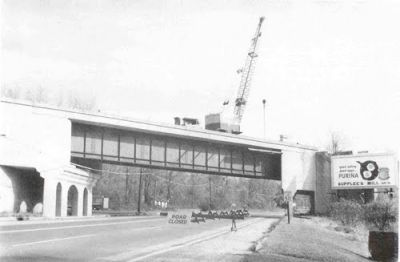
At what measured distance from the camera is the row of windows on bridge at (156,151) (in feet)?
155

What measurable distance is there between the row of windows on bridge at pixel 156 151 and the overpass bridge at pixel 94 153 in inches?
3.1

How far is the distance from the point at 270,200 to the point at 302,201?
698 cm

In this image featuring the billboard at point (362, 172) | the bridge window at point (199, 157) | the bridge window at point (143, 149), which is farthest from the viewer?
the billboard at point (362, 172)

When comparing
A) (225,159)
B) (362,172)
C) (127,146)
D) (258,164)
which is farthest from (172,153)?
(362,172)

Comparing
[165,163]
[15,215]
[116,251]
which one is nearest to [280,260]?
[116,251]

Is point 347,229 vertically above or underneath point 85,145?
underneath

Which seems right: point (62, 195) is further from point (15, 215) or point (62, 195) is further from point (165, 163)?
point (165, 163)

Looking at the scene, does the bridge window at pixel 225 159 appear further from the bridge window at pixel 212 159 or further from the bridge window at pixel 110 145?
Answer: the bridge window at pixel 110 145

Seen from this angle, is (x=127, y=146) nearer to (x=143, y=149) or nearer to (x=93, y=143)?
(x=143, y=149)

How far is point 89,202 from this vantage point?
171 ft

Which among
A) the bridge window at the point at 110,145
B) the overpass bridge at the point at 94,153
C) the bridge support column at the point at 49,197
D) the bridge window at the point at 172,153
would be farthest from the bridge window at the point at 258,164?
the bridge support column at the point at 49,197

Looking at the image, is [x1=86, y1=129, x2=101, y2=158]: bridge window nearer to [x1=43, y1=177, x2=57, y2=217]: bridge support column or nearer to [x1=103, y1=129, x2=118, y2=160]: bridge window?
[x1=103, y1=129, x2=118, y2=160]: bridge window

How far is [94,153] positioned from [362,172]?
3390cm

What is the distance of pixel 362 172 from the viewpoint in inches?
2527
